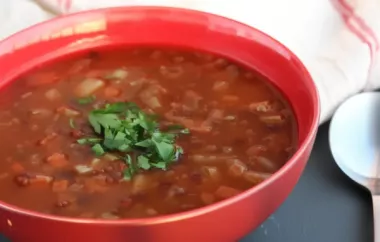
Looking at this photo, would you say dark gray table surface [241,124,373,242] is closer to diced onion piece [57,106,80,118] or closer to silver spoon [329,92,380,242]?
silver spoon [329,92,380,242]

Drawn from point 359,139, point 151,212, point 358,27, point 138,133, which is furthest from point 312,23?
point 151,212

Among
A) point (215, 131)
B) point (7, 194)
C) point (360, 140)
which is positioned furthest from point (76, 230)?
point (360, 140)

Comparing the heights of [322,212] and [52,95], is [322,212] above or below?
below

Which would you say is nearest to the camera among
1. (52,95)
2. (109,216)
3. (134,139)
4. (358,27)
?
(109,216)

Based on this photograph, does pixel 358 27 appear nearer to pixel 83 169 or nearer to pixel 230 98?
pixel 230 98

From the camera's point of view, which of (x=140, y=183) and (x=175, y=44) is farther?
(x=175, y=44)

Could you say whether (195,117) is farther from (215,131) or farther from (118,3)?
(118,3)

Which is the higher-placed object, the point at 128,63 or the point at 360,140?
the point at 128,63

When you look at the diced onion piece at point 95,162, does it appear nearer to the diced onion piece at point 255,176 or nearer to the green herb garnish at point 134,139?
the green herb garnish at point 134,139
